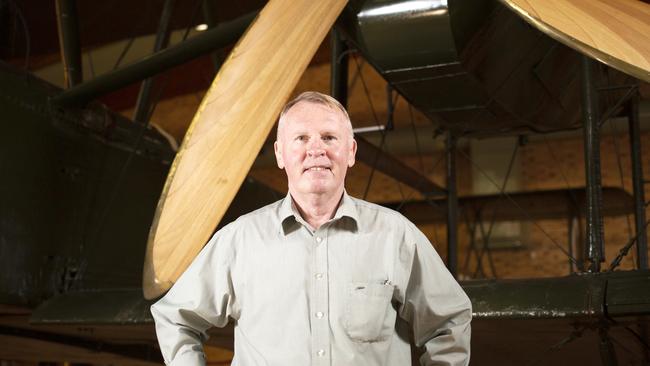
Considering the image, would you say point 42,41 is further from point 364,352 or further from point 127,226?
point 364,352

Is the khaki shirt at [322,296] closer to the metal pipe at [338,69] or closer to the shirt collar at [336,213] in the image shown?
the shirt collar at [336,213]

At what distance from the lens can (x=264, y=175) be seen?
1554cm

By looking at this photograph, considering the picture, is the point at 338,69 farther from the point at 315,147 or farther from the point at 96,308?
the point at 315,147

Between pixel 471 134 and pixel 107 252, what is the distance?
9.20 feet

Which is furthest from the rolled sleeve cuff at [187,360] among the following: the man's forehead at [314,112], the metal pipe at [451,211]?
the metal pipe at [451,211]

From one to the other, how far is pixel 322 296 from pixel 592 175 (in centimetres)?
270

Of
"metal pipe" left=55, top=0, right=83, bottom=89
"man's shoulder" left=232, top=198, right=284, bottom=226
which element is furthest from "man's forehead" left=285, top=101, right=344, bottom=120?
"metal pipe" left=55, top=0, right=83, bottom=89

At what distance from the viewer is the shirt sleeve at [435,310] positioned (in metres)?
1.74

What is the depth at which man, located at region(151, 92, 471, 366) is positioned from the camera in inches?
66.0

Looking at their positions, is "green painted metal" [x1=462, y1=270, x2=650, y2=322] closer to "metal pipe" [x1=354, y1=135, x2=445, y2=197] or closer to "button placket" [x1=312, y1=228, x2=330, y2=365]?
"button placket" [x1=312, y1=228, x2=330, y2=365]

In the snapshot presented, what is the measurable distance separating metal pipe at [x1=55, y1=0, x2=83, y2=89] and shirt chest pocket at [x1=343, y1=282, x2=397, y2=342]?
4567mm

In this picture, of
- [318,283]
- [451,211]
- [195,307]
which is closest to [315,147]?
[318,283]

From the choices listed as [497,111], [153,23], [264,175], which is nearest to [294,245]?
[497,111]

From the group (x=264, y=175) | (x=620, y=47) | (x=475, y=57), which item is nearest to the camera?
(x=620, y=47)
